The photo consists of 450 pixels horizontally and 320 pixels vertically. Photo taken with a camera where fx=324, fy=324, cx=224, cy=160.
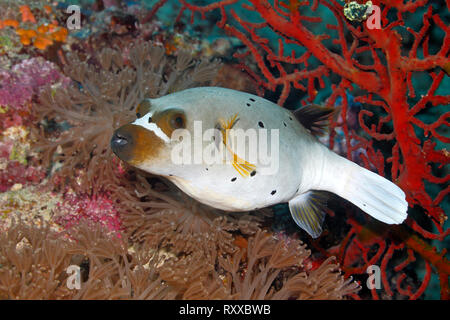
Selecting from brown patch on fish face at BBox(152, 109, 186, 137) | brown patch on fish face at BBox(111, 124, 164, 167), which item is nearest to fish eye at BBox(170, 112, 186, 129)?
brown patch on fish face at BBox(152, 109, 186, 137)

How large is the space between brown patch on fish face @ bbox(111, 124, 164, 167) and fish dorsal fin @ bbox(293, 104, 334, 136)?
1.16 meters

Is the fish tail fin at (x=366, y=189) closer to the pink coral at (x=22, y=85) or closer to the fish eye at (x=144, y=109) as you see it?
the fish eye at (x=144, y=109)

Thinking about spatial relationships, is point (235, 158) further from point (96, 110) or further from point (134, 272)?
point (96, 110)

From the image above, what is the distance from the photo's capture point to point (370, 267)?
10.4 ft

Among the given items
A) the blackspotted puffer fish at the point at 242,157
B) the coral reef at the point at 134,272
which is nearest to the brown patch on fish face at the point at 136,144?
the blackspotted puffer fish at the point at 242,157

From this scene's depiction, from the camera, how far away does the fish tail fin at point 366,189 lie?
2.21 metres

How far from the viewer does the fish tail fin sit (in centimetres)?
221

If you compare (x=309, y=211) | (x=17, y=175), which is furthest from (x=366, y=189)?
(x=17, y=175)

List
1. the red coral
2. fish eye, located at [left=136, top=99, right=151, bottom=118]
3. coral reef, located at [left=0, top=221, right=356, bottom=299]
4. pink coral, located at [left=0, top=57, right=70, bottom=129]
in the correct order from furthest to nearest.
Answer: pink coral, located at [left=0, top=57, right=70, bottom=129] < the red coral < coral reef, located at [left=0, top=221, right=356, bottom=299] < fish eye, located at [left=136, top=99, right=151, bottom=118]

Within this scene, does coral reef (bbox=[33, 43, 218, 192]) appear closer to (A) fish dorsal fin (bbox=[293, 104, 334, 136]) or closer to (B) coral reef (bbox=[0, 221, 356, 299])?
(B) coral reef (bbox=[0, 221, 356, 299])

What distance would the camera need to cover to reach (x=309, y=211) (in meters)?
2.39

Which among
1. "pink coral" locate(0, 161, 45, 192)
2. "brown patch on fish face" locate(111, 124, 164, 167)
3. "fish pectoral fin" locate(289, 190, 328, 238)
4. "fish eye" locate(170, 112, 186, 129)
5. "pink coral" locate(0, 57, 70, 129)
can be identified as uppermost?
"fish eye" locate(170, 112, 186, 129)

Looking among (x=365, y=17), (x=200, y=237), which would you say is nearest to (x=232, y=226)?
(x=200, y=237)

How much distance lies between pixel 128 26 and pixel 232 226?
3.62 meters
